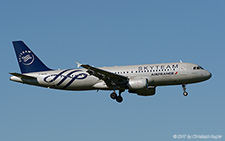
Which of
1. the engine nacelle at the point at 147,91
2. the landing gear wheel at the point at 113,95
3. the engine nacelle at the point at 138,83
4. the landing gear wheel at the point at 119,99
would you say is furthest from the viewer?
the landing gear wheel at the point at 119,99

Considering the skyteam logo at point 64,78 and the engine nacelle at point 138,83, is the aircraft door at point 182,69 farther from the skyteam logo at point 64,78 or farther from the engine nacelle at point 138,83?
the skyteam logo at point 64,78

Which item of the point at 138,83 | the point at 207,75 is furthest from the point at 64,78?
the point at 207,75

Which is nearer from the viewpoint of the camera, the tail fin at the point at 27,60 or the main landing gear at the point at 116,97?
the main landing gear at the point at 116,97

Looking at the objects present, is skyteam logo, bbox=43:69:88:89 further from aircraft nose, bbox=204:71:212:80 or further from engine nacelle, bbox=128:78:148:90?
aircraft nose, bbox=204:71:212:80

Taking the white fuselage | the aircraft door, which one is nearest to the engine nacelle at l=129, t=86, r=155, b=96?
the white fuselage

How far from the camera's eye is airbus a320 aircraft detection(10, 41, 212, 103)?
158ft

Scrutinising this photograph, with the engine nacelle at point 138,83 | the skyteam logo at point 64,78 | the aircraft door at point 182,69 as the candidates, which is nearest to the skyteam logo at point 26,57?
the skyteam logo at point 64,78

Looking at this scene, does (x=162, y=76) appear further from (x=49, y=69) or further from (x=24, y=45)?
(x=24, y=45)

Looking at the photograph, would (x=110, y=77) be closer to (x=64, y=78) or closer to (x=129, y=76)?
(x=129, y=76)

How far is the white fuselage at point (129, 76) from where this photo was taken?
48.2 m

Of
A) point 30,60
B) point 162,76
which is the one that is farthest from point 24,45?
point 162,76

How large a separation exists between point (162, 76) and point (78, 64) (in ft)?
34.8

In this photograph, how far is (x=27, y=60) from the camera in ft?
176

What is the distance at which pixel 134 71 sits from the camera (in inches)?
1933
